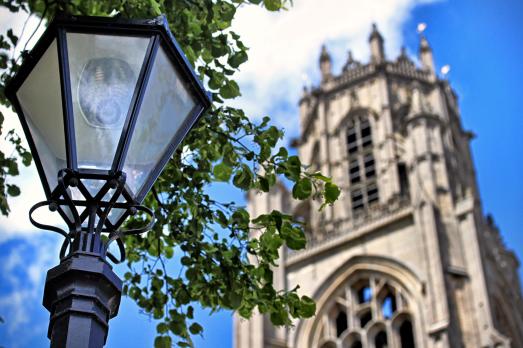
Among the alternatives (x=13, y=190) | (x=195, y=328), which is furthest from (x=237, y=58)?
(x=195, y=328)

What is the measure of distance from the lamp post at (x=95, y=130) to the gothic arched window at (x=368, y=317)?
3319 cm

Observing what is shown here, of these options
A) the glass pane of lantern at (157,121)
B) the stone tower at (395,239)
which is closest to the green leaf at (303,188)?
the glass pane of lantern at (157,121)

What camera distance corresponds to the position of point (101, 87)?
13.8 ft

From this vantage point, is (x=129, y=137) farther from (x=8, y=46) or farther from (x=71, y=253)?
(x=8, y=46)

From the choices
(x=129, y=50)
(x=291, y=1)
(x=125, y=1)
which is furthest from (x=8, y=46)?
(x=129, y=50)

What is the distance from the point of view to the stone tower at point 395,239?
3606 centimetres

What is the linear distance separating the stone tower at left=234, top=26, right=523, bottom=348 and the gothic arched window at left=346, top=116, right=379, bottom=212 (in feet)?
0.18

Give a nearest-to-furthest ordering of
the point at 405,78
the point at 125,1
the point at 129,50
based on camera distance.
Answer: the point at 129,50 < the point at 125,1 < the point at 405,78

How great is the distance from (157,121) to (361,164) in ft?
137

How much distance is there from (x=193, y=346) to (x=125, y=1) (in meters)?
2.66

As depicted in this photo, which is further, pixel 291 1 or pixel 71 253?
pixel 291 1

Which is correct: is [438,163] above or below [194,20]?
above

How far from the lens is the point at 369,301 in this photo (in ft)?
128

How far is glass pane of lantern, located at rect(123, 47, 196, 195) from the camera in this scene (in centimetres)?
421
